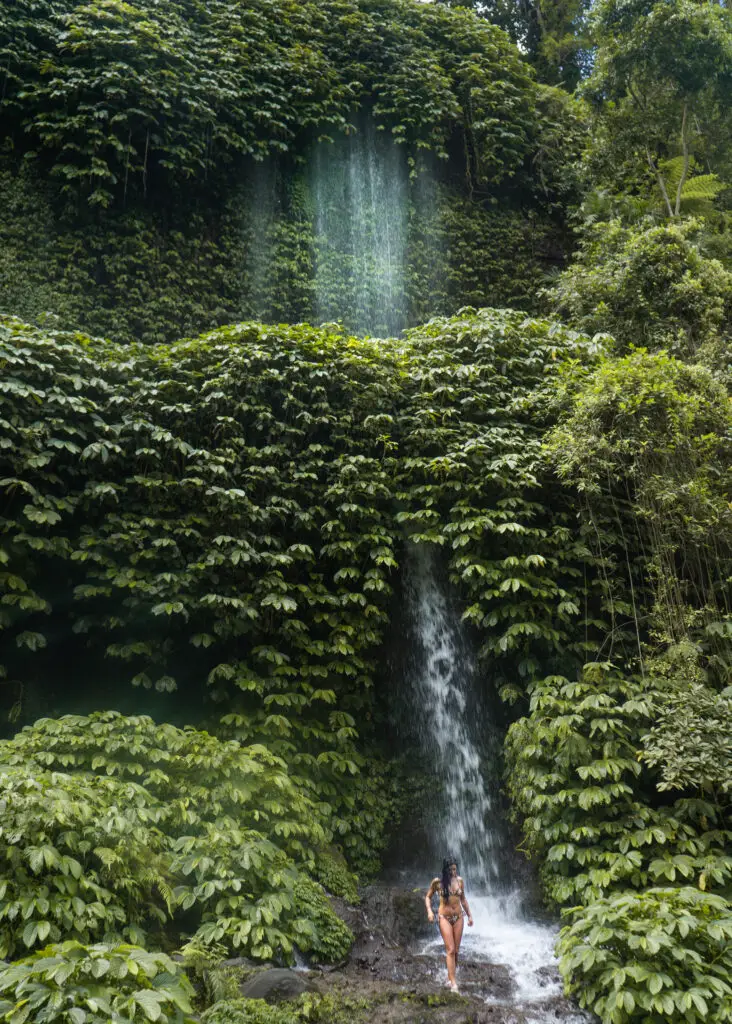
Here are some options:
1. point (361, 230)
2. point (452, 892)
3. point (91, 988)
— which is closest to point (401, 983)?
point (452, 892)

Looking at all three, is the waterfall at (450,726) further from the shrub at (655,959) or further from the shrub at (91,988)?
the shrub at (91,988)

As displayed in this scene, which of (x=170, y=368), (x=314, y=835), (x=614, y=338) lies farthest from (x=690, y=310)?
(x=314, y=835)

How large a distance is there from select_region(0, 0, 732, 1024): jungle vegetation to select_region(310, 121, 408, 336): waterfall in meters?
0.31

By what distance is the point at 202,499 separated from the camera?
7.32 m

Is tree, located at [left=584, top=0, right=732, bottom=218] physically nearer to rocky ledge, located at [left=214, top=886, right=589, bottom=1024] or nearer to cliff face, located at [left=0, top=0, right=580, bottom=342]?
cliff face, located at [left=0, top=0, right=580, bottom=342]

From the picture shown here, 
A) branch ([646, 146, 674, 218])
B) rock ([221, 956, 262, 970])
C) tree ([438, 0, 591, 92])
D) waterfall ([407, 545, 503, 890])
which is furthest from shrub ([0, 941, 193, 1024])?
tree ([438, 0, 591, 92])

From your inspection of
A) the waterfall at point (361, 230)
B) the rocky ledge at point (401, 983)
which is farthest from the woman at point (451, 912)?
the waterfall at point (361, 230)

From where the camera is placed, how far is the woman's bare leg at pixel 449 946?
5.25m

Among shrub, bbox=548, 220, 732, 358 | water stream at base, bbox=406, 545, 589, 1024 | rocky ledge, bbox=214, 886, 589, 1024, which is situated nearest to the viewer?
rocky ledge, bbox=214, 886, 589, 1024

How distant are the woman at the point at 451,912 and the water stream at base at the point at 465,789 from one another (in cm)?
50

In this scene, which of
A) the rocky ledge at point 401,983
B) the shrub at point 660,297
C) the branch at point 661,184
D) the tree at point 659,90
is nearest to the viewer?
the rocky ledge at point 401,983

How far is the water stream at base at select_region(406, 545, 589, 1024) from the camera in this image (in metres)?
5.99

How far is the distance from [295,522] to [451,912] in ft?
13.1

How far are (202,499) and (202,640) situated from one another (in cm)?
143
